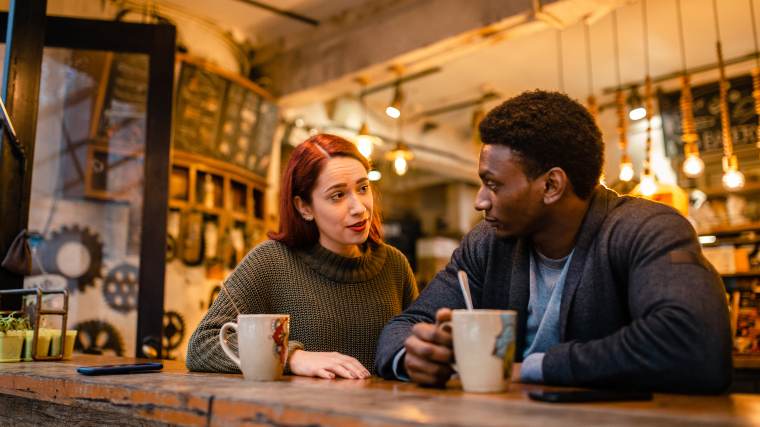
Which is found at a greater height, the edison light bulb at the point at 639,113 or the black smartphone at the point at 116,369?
the edison light bulb at the point at 639,113

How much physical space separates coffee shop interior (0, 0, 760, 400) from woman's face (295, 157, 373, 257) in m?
0.87

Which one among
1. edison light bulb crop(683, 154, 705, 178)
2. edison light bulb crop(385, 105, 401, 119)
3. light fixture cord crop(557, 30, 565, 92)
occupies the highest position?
light fixture cord crop(557, 30, 565, 92)

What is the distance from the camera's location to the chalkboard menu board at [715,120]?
578 cm

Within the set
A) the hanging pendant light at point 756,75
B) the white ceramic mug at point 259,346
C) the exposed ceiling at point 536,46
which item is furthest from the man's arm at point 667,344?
the hanging pendant light at point 756,75

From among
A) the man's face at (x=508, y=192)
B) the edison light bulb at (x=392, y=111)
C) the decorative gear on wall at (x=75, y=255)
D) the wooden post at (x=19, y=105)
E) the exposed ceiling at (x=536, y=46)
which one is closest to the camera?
the man's face at (x=508, y=192)

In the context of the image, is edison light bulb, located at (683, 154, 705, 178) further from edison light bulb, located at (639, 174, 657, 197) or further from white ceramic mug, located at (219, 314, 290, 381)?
white ceramic mug, located at (219, 314, 290, 381)

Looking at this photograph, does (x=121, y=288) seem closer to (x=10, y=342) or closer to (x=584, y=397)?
(x=10, y=342)

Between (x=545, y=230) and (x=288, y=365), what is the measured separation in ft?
2.18

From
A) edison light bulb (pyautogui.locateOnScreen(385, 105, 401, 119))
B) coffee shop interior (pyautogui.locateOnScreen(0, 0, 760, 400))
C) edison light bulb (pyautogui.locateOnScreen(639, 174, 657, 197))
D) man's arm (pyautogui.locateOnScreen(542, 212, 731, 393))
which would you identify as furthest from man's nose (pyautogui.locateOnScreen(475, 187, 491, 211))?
edison light bulb (pyautogui.locateOnScreen(385, 105, 401, 119))

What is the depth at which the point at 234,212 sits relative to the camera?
509 centimetres

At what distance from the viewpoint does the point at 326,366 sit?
4.47 feet

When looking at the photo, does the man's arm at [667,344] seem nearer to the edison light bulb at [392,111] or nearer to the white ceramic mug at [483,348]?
the white ceramic mug at [483,348]

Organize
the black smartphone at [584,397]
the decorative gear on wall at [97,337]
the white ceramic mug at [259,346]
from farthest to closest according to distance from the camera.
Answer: the decorative gear on wall at [97,337], the white ceramic mug at [259,346], the black smartphone at [584,397]

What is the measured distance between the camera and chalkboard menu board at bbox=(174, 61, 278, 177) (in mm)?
4672
